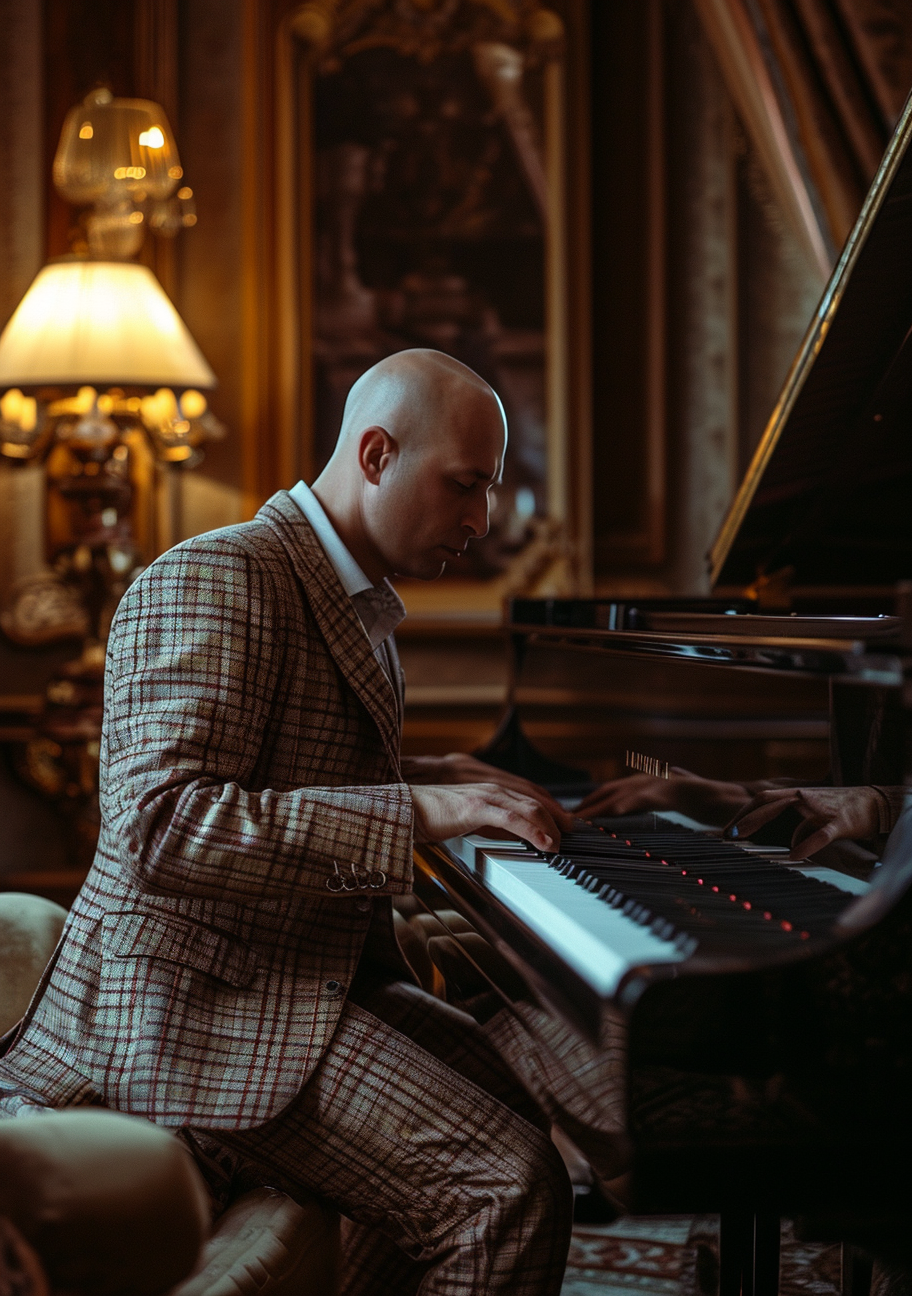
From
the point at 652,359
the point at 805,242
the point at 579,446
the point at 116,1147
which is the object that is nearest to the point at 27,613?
the point at 579,446

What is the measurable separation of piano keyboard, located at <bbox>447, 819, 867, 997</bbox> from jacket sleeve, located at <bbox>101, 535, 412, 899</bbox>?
0.15 meters

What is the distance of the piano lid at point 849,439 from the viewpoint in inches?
65.1

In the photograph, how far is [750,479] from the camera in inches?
78.0

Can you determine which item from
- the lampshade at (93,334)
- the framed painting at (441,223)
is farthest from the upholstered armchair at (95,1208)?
the framed painting at (441,223)

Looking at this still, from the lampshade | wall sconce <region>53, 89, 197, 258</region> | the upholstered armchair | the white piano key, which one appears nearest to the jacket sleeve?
the white piano key

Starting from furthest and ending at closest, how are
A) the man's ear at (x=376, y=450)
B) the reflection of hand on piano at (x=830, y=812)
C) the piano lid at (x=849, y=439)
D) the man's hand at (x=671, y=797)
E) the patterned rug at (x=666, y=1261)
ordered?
the patterned rug at (x=666, y=1261)
the piano lid at (x=849, y=439)
the man's ear at (x=376, y=450)
the man's hand at (x=671, y=797)
the reflection of hand on piano at (x=830, y=812)

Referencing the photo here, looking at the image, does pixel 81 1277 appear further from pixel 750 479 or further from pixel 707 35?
pixel 707 35

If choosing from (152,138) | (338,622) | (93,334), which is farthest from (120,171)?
(338,622)

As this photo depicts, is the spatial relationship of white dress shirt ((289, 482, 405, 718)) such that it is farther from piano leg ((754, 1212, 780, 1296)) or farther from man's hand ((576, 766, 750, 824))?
piano leg ((754, 1212, 780, 1296))

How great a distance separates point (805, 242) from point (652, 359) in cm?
61

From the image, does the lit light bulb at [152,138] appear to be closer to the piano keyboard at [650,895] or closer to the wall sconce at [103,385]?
the wall sconce at [103,385]

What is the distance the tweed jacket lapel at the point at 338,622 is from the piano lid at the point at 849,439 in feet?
2.42

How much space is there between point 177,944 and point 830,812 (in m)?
0.67

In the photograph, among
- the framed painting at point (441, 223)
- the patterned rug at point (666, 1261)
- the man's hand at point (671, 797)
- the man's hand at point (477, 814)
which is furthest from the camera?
the framed painting at point (441, 223)
